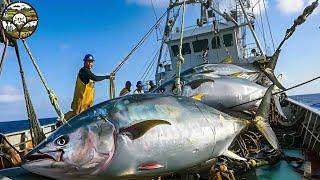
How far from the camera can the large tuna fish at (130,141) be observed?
2.91 meters

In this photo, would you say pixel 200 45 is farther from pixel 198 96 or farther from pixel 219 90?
pixel 198 96

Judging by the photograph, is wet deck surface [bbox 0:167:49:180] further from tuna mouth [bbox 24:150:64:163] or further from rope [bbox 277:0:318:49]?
rope [bbox 277:0:318:49]

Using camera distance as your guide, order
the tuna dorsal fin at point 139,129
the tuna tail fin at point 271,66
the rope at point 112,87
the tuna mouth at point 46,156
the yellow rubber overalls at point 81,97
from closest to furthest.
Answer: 1. the tuna mouth at point 46,156
2. the tuna dorsal fin at point 139,129
3. the rope at point 112,87
4. the yellow rubber overalls at point 81,97
5. the tuna tail fin at point 271,66

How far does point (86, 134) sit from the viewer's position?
300cm

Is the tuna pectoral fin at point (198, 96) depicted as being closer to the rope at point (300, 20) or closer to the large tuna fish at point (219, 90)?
the large tuna fish at point (219, 90)

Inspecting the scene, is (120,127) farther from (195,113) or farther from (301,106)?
(301,106)

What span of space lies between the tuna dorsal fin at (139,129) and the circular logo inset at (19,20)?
1.90 m

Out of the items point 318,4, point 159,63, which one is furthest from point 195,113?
point 159,63

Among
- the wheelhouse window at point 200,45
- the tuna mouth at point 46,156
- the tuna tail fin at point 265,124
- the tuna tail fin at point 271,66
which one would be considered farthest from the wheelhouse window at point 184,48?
the tuna mouth at point 46,156

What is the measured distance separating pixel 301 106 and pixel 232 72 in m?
2.14

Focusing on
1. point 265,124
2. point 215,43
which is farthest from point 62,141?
point 215,43

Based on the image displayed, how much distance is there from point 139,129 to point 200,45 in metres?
14.7

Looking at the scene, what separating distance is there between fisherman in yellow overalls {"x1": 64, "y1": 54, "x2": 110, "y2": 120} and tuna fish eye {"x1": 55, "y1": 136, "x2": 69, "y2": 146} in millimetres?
2624

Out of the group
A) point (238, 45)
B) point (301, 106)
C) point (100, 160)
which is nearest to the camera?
point (100, 160)
